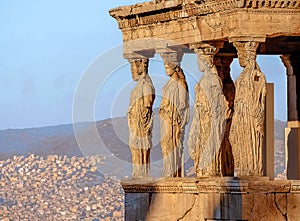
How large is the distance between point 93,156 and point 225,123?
3896 millimetres

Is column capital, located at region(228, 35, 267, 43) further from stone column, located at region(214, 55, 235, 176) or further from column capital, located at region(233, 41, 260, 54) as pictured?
stone column, located at region(214, 55, 235, 176)

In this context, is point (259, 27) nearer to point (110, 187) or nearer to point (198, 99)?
point (198, 99)

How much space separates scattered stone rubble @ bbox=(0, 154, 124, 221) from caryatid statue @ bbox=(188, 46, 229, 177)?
8.88 m

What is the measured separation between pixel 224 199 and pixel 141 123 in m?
3.24

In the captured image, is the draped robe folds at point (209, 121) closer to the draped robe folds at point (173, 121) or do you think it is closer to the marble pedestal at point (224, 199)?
the marble pedestal at point (224, 199)

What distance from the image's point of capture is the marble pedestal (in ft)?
132

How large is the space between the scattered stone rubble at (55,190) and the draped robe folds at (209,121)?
29.1 ft

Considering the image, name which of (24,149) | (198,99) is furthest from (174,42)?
(24,149)

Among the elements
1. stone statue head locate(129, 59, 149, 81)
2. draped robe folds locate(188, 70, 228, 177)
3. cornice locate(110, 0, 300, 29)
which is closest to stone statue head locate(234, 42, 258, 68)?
cornice locate(110, 0, 300, 29)

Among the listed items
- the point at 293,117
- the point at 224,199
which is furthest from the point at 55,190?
the point at 224,199

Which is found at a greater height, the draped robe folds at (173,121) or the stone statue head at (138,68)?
the stone statue head at (138,68)

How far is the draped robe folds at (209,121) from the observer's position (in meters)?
41.3

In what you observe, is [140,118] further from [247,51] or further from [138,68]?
[247,51]

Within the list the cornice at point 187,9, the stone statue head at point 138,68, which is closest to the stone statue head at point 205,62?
the cornice at point 187,9
